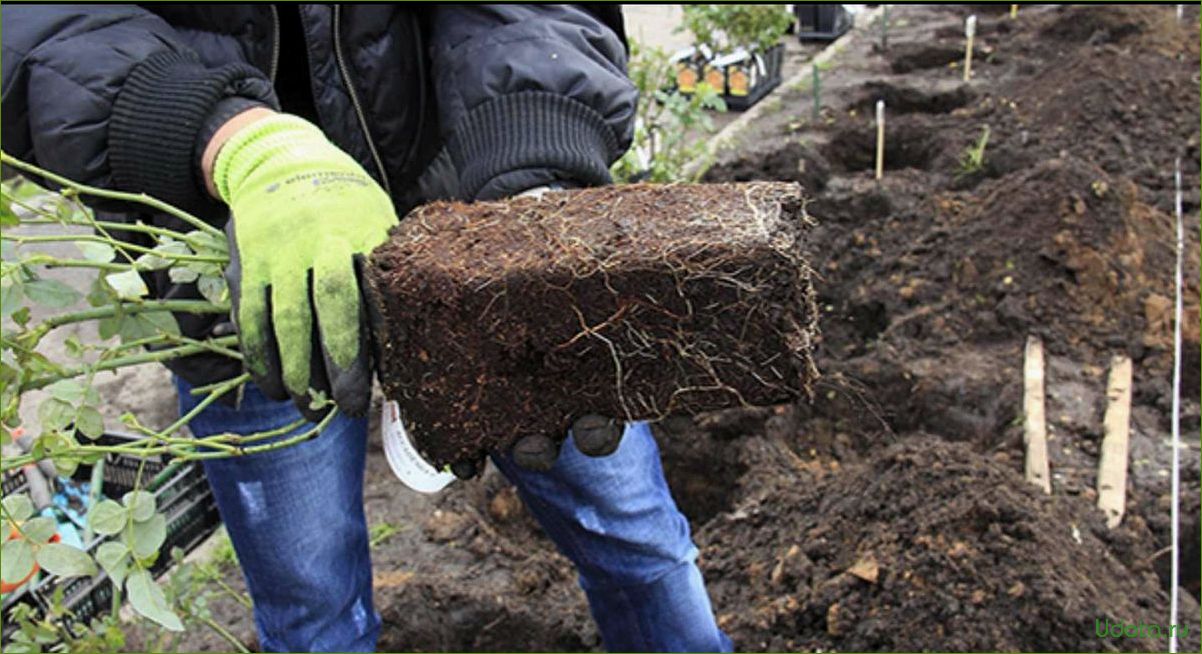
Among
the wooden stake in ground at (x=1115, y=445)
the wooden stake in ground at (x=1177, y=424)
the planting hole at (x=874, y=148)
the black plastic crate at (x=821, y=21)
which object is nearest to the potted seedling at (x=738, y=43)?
the planting hole at (x=874, y=148)

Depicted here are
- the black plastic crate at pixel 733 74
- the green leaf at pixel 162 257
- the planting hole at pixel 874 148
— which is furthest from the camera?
the black plastic crate at pixel 733 74

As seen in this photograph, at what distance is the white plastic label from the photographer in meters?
1.58

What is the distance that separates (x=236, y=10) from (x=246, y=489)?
30.3 inches

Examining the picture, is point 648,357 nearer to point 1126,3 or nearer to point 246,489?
point 246,489

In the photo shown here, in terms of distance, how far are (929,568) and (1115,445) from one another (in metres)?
0.89

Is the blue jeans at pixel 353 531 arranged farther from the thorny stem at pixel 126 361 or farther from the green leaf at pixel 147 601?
the green leaf at pixel 147 601

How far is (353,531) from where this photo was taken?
1796 mm

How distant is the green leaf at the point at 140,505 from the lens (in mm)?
1141

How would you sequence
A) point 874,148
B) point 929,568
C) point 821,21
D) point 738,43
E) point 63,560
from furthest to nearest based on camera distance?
point 821,21 < point 738,43 < point 874,148 < point 929,568 < point 63,560

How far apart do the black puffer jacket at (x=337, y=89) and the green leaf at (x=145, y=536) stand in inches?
20.6

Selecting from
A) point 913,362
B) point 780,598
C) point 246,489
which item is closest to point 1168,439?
point 913,362

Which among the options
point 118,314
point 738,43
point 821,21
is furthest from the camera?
point 821,21

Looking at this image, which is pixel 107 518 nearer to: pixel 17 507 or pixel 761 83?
pixel 17 507

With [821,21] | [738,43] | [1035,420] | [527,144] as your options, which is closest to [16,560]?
[527,144]
